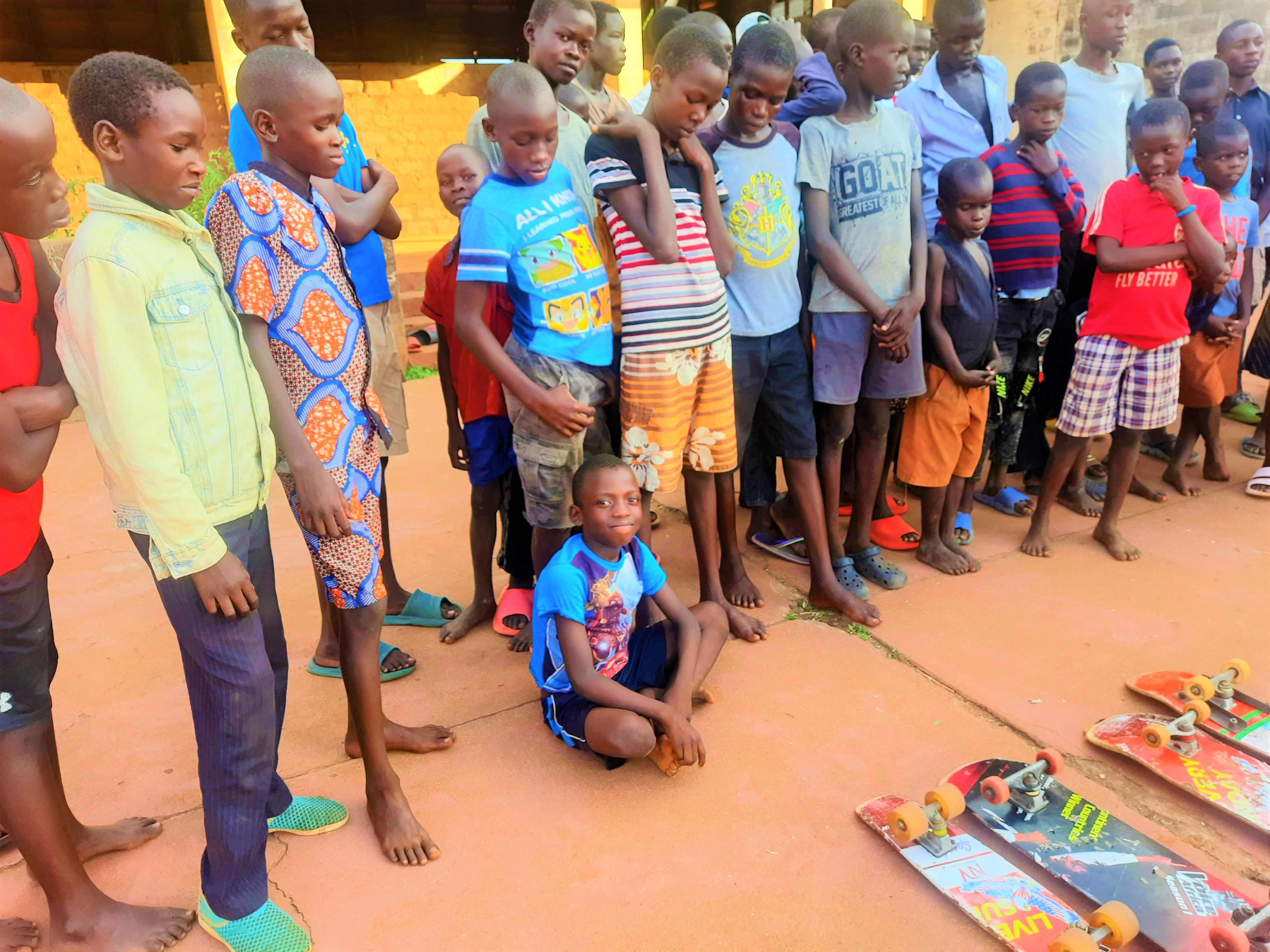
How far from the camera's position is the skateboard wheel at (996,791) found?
1966 millimetres

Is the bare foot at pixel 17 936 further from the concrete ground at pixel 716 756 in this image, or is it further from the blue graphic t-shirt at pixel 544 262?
the blue graphic t-shirt at pixel 544 262

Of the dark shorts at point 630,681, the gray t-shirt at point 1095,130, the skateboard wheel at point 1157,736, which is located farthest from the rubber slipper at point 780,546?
the gray t-shirt at point 1095,130

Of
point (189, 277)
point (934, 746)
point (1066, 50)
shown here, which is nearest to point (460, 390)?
point (189, 277)

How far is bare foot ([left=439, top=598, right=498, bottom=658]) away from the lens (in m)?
2.92

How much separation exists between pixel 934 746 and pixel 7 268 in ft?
7.77

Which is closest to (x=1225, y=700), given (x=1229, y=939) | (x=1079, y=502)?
(x=1229, y=939)

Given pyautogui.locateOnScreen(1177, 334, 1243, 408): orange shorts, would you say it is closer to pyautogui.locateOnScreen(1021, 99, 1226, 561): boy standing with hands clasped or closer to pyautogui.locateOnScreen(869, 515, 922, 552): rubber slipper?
pyautogui.locateOnScreen(1021, 99, 1226, 561): boy standing with hands clasped

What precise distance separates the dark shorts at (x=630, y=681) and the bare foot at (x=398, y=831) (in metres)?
0.44

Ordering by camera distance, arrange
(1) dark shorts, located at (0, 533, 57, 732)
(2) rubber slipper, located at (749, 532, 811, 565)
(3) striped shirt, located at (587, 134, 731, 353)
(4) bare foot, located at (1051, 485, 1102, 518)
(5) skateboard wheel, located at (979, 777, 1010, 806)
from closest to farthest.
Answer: (1) dark shorts, located at (0, 533, 57, 732) → (5) skateboard wheel, located at (979, 777, 1010, 806) → (3) striped shirt, located at (587, 134, 731, 353) → (2) rubber slipper, located at (749, 532, 811, 565) → (4) bare foot, located at (1051, 485, 1102, 518)

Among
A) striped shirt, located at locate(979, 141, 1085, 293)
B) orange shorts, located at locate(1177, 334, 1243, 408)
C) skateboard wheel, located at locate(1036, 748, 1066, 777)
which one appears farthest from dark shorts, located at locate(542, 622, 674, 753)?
orange shorts, located at locate(1177, 334, 1243, 408)

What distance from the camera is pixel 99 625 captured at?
10.1ft

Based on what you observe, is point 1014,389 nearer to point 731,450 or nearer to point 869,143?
point 869,143

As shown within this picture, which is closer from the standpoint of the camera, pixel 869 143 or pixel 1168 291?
pixel 869 143

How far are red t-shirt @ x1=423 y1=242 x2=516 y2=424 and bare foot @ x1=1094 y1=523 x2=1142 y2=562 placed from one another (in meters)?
2.50
